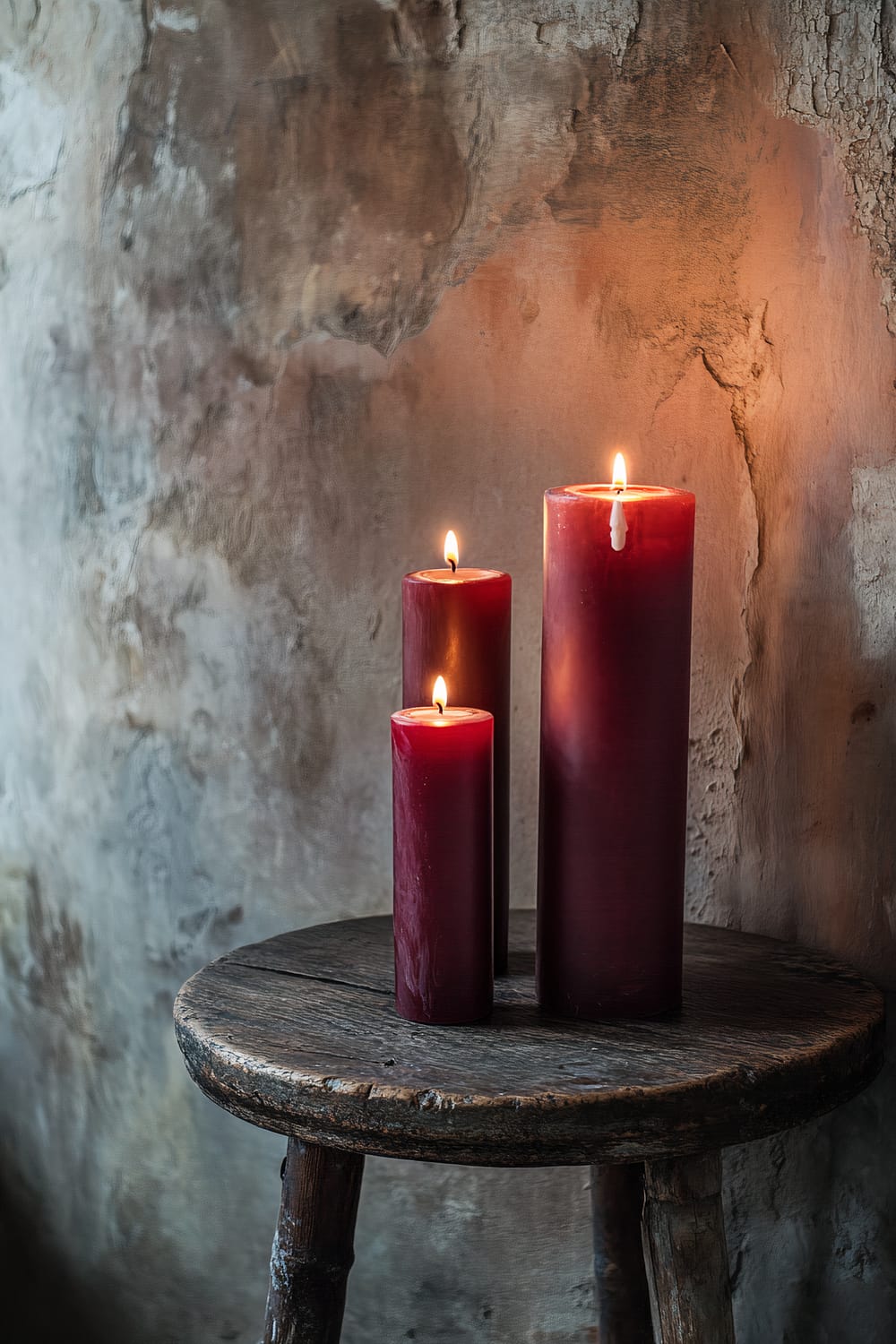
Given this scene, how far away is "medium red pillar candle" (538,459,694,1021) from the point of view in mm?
777

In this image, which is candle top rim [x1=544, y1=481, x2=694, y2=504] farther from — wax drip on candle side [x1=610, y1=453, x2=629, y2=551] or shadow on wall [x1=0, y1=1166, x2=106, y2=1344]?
shadow on wall [x1=0, y1=1166, x2=106, y2=1344]

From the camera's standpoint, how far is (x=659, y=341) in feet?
3.37

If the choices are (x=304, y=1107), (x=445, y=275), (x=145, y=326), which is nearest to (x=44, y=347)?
(x=145, y=326)

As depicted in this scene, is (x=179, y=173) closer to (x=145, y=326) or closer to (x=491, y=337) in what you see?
(x=145, y=326)

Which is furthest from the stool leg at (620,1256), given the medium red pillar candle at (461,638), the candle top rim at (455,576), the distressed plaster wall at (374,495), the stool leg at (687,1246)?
the candle top rim at (455,576)

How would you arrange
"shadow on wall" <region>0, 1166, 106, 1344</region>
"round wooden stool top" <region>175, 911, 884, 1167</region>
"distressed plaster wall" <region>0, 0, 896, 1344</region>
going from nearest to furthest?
"round wooden stool top" <region>175, 911, 884, 1167</region> → "distressed plaster wall" <region>0, 0, 896, 1344</region> → "shadow on wall" <region>0, 1166, 106, 1344</region>

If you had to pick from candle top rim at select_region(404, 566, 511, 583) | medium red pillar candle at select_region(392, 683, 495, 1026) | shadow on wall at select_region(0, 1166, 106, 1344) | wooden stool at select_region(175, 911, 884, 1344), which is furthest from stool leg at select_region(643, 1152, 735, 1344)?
shadow on wall at select_region(0, 1166, 106, 1344)

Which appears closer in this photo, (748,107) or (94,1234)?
(748,107)

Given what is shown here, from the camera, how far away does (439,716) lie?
799 mm

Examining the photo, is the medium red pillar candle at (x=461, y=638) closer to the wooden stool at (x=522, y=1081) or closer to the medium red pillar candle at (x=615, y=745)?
the medium red pillar candle at (x=615, y=745)

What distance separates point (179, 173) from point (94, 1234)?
101 cm

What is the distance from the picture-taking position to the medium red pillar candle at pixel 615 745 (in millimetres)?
777

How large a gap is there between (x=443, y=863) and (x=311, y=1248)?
27cm

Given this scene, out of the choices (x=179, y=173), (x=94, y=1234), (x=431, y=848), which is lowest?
(x=94, y=1234)
